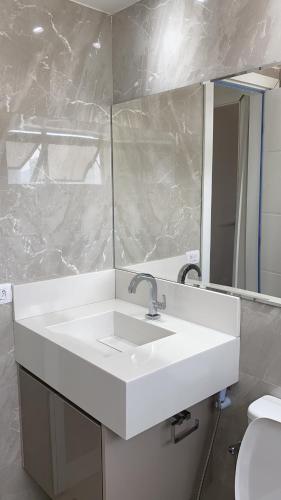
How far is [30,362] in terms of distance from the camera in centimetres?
175

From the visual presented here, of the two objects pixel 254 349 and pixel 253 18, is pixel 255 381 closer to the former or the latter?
pixel 254 349

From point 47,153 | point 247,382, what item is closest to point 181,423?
point 247,382

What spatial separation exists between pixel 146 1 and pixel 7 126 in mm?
875

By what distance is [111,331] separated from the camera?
78.7 inches

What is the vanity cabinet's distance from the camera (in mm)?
1449

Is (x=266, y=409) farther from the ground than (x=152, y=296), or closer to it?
closer to it

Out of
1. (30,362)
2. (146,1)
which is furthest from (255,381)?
Answer: (146,1)

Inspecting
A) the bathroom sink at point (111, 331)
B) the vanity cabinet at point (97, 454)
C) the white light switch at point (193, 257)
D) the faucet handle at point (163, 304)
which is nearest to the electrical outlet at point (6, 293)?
the bathroom sink at point (111, 331)

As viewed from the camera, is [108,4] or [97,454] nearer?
[97,454]

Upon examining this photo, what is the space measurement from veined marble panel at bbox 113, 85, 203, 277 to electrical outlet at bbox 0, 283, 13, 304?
61cm

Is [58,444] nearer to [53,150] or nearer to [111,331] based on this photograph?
[111,331]

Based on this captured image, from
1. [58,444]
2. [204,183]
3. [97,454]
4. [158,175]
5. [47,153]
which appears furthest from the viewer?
[158,175]

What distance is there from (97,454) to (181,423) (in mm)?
355

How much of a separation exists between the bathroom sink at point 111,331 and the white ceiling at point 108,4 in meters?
1.47
